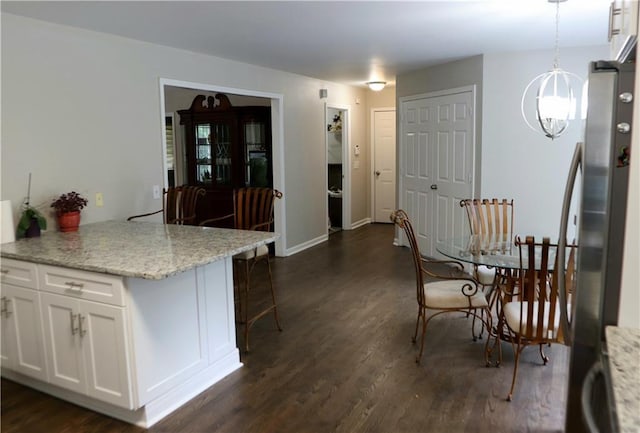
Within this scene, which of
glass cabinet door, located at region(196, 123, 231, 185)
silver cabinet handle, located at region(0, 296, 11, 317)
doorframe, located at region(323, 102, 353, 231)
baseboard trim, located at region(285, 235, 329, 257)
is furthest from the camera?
doorframe, located at region(323, 102, 353, 231)

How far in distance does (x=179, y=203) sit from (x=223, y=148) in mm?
2426

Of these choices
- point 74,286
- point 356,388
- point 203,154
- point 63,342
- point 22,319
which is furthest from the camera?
point 203,154

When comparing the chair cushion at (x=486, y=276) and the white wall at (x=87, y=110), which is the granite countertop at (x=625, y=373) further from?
the white wall at (x=87, y=110)

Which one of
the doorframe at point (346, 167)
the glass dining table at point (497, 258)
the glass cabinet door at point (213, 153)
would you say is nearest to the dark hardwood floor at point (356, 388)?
the glass dining table at point (497, 258)

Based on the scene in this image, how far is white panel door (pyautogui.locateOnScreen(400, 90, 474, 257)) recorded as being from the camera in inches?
214

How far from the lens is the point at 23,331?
2.70 meters

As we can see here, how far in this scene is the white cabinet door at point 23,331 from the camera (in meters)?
2.63

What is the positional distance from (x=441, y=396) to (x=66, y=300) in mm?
2056

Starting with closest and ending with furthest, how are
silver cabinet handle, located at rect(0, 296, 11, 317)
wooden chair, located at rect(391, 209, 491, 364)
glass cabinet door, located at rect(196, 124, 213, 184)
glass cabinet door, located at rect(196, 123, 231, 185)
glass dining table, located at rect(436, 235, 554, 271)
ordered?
silver cabinet handle, located at rect(0, 296, 11, 317)
glass dining table, located at rect(436, 235, 554, 271)
wooden chair, located at rect(391, 209, 491, 364)
glass cabinet door, located at rect(196, 123, 231, 185)
glass cabinet door, located at rect(196, 124, 213, 184)

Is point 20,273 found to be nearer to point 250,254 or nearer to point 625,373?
point 250,254

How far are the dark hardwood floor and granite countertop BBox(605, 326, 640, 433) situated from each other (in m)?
1.28

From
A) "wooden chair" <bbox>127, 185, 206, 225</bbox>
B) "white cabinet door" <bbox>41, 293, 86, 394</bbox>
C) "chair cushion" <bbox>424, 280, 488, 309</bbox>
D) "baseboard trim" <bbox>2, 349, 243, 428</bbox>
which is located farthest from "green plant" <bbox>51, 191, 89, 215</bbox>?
"chair cushion" <bbox>424, 280, 488, 309</bbox>

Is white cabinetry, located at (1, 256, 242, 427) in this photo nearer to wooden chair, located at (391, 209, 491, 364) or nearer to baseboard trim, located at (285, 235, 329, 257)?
wooden chair, located at (391, 209, 491, 364)

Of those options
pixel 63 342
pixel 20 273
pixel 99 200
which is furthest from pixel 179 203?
pixel 63 342
